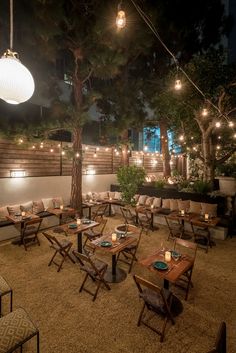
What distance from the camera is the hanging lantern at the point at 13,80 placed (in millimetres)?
2566

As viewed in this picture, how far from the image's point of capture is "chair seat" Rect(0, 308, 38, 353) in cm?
241

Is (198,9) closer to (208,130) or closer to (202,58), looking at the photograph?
(202,58)

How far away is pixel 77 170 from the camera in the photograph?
8.99m

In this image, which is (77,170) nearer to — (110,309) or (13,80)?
(110,309)

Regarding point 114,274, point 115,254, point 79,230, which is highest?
point 79,230

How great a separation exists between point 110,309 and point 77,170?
6117 mm

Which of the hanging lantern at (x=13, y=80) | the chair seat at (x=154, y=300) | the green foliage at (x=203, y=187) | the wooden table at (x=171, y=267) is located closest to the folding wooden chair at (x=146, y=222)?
the green foliage at (x=203, y=187)

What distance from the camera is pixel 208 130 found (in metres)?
9.51

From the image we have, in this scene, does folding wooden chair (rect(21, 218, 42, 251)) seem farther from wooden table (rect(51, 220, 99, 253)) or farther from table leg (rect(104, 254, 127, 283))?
table leg (rect(104, 254, 127, 283))

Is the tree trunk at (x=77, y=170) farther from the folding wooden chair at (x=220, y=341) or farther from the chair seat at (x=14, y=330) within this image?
the folding wooden chair at (x=220, y=341)

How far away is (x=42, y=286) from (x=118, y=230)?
2282 mm

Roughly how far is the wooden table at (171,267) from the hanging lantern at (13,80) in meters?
3.48

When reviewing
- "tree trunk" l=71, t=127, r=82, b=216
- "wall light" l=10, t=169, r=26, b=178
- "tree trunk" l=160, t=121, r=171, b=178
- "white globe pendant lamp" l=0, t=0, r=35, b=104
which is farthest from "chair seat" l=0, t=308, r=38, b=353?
"tree trunk" l=160, t=121, r=171, b=178

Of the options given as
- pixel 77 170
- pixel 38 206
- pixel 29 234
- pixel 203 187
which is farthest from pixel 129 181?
pixel 29 234
